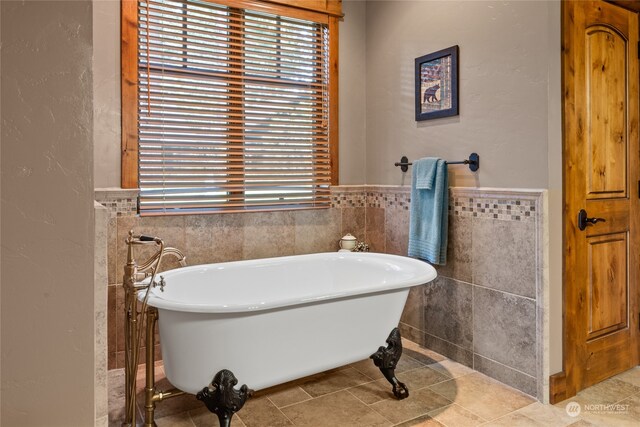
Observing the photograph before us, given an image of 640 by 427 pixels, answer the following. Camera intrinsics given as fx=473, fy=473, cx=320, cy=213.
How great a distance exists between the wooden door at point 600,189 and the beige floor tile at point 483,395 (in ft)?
1.01

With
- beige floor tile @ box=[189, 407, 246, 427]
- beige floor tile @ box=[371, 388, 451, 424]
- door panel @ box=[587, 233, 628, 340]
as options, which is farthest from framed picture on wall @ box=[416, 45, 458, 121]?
beige floor tile @ box=[189, 407, 246, 427]

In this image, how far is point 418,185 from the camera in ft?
9.78

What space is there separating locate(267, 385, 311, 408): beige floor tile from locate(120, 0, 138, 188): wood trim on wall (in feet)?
4.74

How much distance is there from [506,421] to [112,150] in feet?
8.27

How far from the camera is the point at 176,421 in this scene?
7.19 feet

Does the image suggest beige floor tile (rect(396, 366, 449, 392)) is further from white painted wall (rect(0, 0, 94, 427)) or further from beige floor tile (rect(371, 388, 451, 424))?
white painted wall (rect(0, 0, 94, 427))

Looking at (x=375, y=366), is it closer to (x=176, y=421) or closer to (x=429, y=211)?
(x=429, y=211)

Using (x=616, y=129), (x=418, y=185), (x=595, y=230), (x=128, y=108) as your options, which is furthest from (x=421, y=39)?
(x=128, y=108)

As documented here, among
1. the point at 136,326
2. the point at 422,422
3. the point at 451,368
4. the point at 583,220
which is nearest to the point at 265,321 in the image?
the point at 136,326

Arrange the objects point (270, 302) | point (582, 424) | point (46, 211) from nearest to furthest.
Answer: point (46, 211) → point (270, 302) → point (582, 424)

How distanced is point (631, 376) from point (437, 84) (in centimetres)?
205

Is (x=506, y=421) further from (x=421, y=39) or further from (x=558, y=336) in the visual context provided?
(x=421, y=39)

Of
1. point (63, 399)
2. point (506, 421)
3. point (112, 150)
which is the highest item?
point (112, 150)

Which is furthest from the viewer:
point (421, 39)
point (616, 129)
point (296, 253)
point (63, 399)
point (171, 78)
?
point (296, 253)
